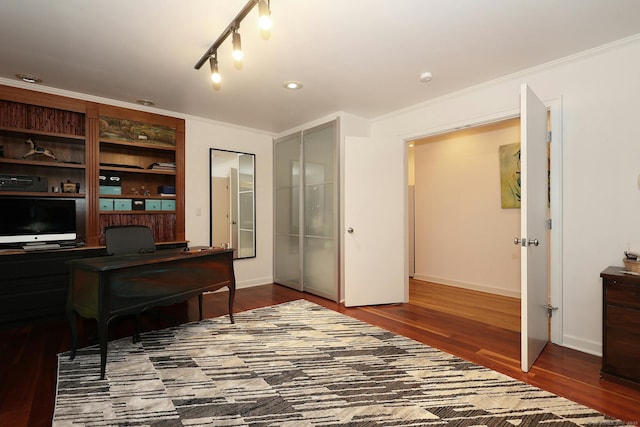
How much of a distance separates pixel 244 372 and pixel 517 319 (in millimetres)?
2864

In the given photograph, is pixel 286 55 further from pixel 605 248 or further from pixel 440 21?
pixel 605 248

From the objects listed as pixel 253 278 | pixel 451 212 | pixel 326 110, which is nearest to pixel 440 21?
pixel 326 110

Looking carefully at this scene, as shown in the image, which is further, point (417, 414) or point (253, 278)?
point (253, 278)

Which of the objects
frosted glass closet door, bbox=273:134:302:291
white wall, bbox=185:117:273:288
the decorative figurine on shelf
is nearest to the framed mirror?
white wall, bbox=185:117:273:288

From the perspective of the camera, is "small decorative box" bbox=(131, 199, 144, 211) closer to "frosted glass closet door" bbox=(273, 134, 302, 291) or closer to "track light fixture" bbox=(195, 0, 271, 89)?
"frosted glass closet door" bbox=(273, 134, 302, 291)

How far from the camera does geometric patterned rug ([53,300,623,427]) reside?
5.93 feet

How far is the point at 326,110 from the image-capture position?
4180 mm

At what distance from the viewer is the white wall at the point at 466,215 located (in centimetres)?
443

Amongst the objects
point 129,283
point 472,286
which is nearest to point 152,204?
point 129,283

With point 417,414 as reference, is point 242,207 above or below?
above

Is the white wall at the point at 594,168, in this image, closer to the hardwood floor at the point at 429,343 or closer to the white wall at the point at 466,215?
the hardwood floor at the point at 429,343

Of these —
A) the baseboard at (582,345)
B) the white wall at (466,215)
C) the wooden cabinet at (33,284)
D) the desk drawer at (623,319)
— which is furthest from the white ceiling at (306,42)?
the baseboard at (582,345)

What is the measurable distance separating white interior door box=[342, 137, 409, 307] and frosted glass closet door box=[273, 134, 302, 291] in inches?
40.7

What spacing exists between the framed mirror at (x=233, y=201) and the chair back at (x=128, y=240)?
1331 millimetres
